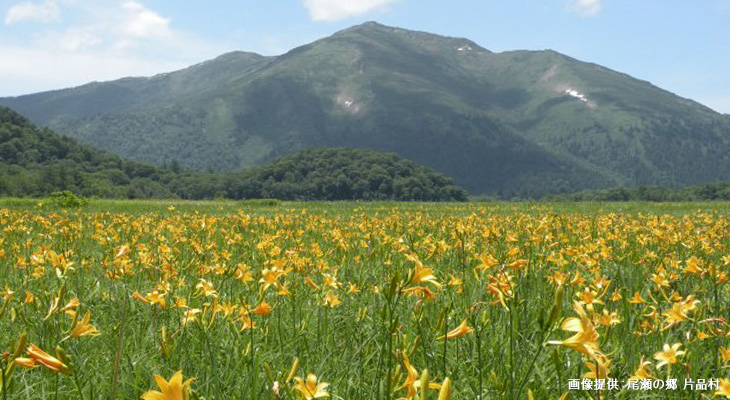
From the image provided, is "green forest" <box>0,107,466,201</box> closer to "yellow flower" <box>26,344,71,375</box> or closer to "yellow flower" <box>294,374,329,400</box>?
"yellow flower" <box>26,344,71,375</box>

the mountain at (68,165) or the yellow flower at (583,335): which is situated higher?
the mountain at (68,165)

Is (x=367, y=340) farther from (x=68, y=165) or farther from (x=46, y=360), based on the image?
(x=68, y=165)

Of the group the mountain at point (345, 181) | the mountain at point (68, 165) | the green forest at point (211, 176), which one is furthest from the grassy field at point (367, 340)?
the mountain at point (345, 181)

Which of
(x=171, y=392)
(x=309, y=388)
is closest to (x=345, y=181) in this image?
(x=309, y=388)

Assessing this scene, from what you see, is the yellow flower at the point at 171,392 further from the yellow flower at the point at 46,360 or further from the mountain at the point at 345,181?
the mountain at the point at 345,181

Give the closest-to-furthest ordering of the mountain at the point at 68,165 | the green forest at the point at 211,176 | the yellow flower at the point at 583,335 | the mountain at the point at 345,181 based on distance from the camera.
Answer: the yellow flower at the point at 583,335
the mountain at the point at 68,165
the green forest at the point at 211,176
the mountain at the point at 345,181

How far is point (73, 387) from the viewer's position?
286cm

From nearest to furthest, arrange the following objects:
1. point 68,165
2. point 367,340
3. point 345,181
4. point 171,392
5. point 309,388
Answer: point 171,392
point 309,388
point 367,340
point 68,165
point 345,181

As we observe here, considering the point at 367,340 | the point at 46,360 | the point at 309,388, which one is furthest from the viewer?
the point at 367,340

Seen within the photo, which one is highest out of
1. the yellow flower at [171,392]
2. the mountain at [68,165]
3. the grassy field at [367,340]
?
the mountain at [68,165]

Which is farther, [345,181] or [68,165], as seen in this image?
[345,181]

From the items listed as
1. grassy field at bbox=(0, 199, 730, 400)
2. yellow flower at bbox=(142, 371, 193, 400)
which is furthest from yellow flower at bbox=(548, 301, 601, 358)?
yellow flower at bbox=(142, 371, 193, 400)

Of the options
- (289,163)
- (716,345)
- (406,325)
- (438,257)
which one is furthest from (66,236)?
(289,163)

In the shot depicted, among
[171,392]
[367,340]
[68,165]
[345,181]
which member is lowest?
[367,340]
